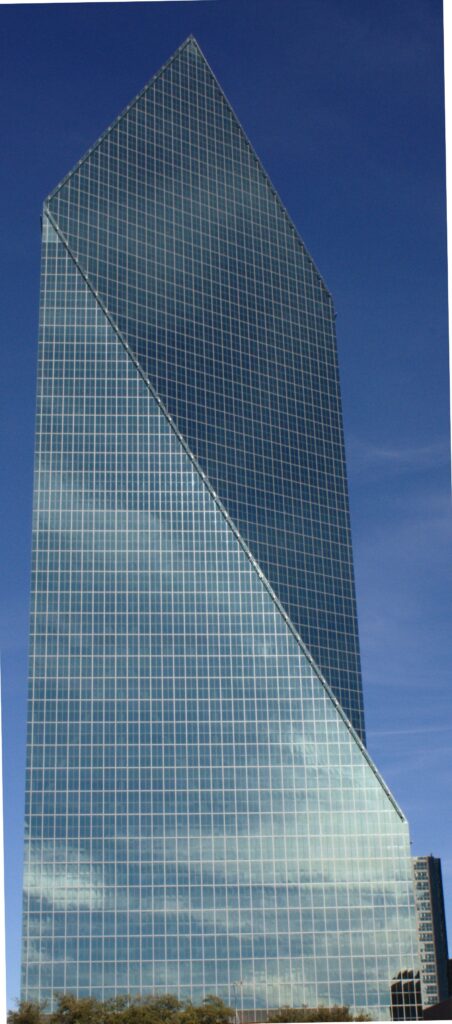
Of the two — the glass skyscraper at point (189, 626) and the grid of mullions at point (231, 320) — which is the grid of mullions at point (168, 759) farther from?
the grid of mullions at point (231, 320)

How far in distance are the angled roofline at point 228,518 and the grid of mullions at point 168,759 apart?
1.23 ft

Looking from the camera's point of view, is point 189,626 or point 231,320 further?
point 231,320

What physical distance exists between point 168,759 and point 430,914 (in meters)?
83.8

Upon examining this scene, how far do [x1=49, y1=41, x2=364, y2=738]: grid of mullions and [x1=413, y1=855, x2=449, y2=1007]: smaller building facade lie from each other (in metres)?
71.5

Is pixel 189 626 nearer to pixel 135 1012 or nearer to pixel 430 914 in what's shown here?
pixel 135 1012

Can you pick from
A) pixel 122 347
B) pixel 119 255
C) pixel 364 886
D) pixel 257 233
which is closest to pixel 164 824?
pixel 364 886

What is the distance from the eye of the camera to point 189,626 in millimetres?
63375

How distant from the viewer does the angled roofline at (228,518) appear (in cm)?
6306

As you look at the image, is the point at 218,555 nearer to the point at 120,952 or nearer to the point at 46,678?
the point at 46,678

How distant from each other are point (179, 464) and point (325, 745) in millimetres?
17304

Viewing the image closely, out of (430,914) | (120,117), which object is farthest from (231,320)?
(430,914)

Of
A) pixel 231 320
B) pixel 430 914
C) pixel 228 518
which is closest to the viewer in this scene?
pixel 228 518

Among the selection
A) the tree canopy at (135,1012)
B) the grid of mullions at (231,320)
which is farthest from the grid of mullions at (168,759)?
the grid of mullions at (231,320)

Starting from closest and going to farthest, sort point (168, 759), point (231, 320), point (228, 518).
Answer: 1. point (168, 759)
2. point (228, 518)
3. point (231, 320)
